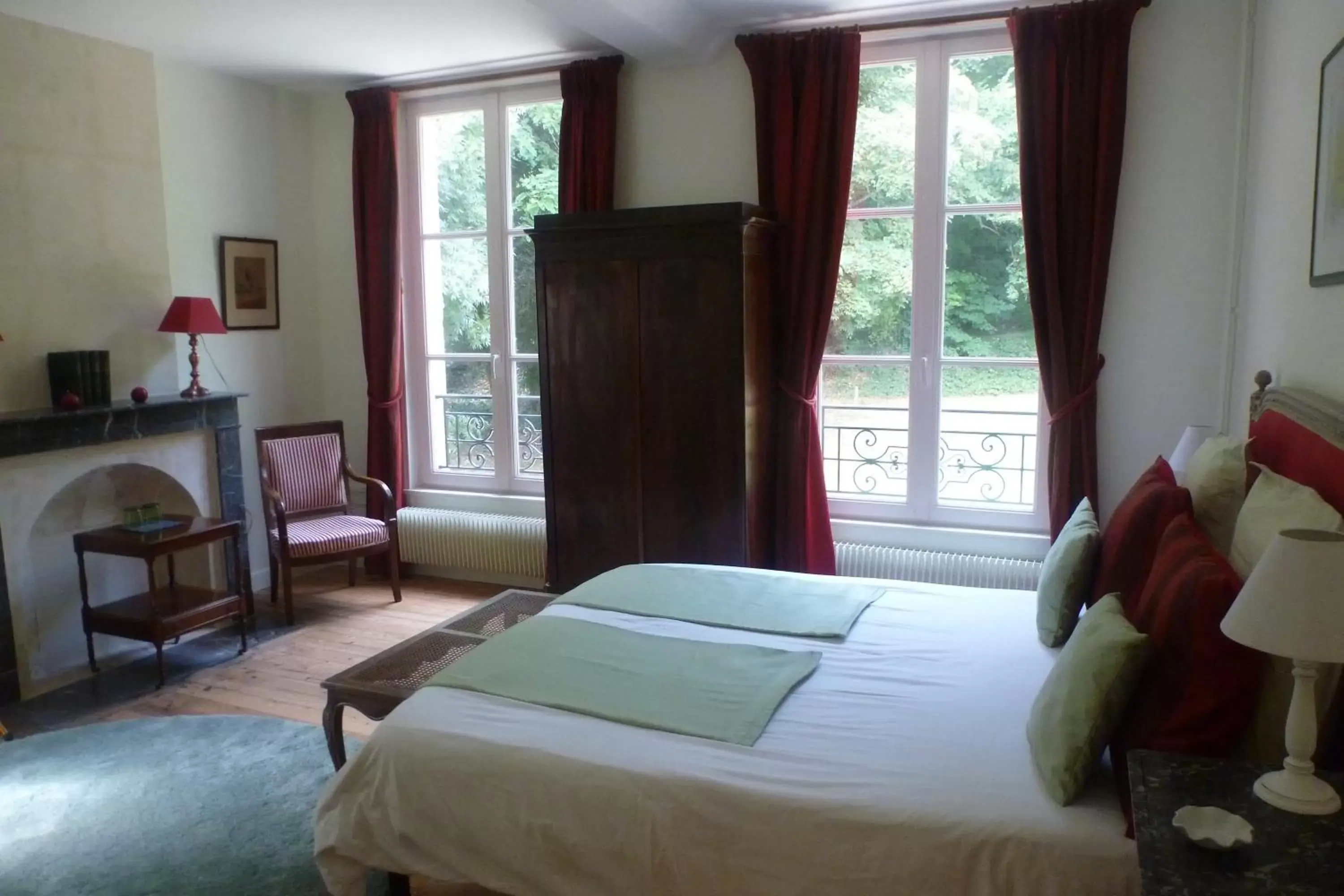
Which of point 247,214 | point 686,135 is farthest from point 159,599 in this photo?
point 686,135

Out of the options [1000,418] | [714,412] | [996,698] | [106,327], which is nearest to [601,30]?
[714,412]

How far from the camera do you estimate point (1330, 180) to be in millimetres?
2262

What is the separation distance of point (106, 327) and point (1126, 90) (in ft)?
15.3

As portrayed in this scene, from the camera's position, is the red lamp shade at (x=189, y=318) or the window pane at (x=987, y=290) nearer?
the window pane at (x=987, y=290)

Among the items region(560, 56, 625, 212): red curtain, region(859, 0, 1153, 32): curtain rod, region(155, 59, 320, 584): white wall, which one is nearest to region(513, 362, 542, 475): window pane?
region(560, 56, 625, 212): red curtain

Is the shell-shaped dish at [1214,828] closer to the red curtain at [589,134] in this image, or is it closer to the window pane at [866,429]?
the window pane at [866,429]

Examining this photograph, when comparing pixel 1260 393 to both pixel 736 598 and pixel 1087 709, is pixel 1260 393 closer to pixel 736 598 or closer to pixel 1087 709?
pixel 1087 709

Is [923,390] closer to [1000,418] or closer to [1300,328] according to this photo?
[1000,418]

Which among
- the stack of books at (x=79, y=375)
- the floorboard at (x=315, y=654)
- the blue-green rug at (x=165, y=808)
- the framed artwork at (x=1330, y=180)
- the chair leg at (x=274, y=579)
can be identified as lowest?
the blue-green rug at (x=165, y=808)

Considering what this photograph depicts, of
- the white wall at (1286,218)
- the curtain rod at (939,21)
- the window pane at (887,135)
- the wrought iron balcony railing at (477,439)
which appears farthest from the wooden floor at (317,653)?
the curtain rod at (939,21)

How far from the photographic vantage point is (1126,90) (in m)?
3.66

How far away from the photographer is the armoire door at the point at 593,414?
416cm

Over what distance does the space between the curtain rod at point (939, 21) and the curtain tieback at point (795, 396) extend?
161 centimetres

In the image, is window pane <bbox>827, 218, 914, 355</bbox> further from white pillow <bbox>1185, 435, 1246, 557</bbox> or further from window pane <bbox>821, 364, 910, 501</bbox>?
white pillow <bbox>1185, 435, 1246, 557</bbox>
